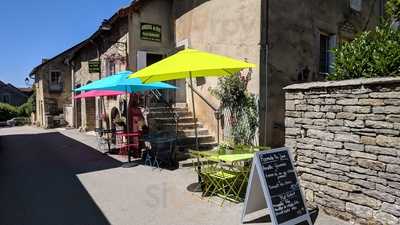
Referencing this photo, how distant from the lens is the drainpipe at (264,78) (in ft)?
27.0

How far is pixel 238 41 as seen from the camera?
28.8 feet

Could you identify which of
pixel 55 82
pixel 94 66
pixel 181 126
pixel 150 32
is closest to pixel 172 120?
pixel 181 126

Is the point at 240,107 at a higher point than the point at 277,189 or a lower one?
higher

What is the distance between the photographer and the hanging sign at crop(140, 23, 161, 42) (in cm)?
1141

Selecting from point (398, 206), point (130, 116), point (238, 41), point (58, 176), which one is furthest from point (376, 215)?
point (130, 116)

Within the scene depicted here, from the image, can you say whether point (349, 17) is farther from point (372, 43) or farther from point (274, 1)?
point (372, 43)

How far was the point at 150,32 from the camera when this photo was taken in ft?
37.6

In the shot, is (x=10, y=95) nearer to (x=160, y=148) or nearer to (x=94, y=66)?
(x=94, y=66)

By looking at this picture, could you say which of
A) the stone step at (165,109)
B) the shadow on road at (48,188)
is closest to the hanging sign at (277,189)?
the shadow on road at (48,188)

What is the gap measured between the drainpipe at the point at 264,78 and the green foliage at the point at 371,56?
9.25 ft

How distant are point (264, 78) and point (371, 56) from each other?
3554 mm

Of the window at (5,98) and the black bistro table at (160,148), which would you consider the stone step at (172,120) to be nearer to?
the black bistro table at (160,148)

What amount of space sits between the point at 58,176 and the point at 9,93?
149 feet

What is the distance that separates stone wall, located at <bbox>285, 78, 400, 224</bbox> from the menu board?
1.89 ft
